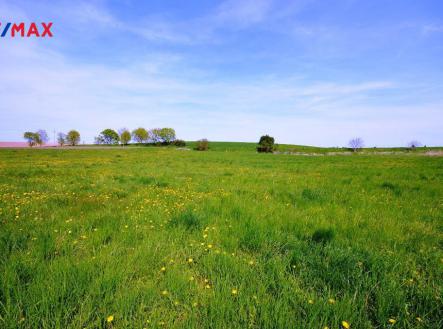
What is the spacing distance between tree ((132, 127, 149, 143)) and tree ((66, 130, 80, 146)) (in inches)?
1394

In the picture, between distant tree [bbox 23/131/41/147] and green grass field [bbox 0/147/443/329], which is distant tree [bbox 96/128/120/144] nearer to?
distant tree [bbox 23/131/41/147]

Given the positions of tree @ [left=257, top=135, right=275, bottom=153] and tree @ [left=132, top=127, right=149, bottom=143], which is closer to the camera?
tree @ [left=257, top=135, right=275, bottom=153]

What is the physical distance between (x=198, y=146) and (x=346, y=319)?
73.8 metres

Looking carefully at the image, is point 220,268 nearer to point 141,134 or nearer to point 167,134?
point 167,134

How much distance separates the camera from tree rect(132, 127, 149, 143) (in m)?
138

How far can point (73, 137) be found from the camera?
132750 mm

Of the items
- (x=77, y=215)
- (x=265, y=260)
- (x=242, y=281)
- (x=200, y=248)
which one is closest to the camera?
(x=242, y=281)

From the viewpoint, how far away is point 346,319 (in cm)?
204

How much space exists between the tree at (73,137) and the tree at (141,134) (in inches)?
1394

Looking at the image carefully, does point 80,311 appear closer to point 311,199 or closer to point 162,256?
point 162,256

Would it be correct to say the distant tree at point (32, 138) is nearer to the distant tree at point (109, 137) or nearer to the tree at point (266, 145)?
the distant tree at point (109, 137)

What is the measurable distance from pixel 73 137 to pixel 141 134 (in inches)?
1721

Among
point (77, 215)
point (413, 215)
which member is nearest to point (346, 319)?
point (413, 215)

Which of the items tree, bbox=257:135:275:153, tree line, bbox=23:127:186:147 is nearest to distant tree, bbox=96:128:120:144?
tree line, bbox=23:127:186:147
